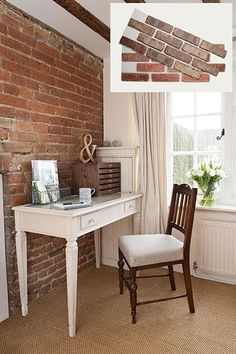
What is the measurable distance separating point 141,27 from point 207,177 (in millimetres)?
1647

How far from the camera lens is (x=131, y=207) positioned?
2.54 metres

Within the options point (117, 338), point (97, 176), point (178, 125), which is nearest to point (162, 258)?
point (117, 338)

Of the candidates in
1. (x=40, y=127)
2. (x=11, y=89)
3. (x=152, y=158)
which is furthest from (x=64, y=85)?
(x=152, y=158)

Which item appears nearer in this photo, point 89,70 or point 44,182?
point 44,182

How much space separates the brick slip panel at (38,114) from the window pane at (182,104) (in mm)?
842

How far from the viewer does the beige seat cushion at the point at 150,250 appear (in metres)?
1.90

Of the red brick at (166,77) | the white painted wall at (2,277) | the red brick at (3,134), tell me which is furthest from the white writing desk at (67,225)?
the red brick at (166,77)

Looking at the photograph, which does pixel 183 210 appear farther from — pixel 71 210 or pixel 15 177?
pixel 15 177

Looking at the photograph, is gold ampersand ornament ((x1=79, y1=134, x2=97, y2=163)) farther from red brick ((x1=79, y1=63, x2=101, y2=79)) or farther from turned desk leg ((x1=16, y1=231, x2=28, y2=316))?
turned desk leg ((x1=16, y1=231, x2=28, y2=316))

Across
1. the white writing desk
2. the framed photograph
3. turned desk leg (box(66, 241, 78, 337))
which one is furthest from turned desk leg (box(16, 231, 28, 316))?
turned desk leg (box(66, 241, 78, 337))

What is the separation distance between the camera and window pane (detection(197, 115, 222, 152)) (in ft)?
8.67

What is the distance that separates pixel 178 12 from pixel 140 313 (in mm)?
1899

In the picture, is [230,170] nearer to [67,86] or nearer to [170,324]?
[170,324]

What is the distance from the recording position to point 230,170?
2.56 meters
